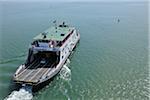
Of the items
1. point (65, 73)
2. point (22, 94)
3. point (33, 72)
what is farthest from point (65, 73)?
point (22, 94)

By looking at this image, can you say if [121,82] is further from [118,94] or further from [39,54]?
[39,54]

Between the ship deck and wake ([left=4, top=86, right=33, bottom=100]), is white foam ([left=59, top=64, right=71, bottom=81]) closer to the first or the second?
the ship deck

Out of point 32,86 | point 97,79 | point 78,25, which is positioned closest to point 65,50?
Result: point 97,79

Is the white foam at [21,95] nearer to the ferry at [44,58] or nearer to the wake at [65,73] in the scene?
the ferry at [44,58]

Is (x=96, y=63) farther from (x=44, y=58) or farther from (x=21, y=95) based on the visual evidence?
(x=21, y=95)

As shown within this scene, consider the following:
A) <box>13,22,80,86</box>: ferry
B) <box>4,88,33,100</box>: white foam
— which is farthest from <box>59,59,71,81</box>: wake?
<box>4,88,33,100</box>: white foam

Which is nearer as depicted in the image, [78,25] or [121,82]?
[121,82]
